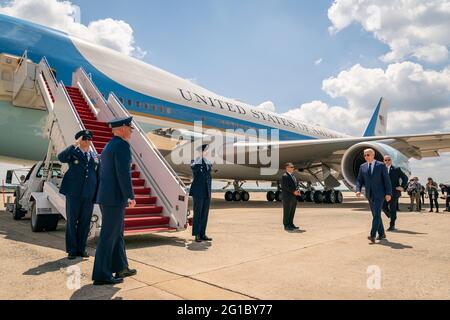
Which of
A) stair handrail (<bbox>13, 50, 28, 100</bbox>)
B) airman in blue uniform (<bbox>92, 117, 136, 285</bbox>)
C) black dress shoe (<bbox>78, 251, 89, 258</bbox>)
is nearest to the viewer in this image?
airman in blue uniform (<bbox>92, 117, 136, 285</bbox>)

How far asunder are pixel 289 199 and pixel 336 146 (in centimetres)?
605

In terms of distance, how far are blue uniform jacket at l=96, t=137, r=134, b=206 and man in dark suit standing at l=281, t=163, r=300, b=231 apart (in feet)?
12.5

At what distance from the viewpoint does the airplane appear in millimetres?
8062

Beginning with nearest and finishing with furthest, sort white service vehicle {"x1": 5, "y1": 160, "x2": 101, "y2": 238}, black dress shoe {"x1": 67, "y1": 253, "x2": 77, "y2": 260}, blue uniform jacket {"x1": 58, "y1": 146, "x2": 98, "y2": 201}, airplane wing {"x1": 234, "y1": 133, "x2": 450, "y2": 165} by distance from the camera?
black dress shoe {"x1": 67, "y1": 253, "x2": 77, "y2": 260}, blue uniform jacket {"x1": 58, "y1": 146, "x2": 98, "y2": 201}, white service vehicle {"x1": 5, "y1": 160, "x2": 101, "y2": 238}, airplane wing {"x1": 234, "y1": 133, "x2": 450, "y2": 165}

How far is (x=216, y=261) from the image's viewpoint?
3.69 metres

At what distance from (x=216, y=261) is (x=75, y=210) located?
1.88m

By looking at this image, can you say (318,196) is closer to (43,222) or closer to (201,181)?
(201,181)

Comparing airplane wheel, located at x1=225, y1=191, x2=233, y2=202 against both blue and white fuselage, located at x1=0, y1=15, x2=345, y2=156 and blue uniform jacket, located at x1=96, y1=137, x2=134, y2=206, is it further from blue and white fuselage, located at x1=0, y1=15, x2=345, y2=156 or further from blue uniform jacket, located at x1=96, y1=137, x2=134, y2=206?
blue uniform jacket, located at x1=96, y1=137, x2=134, y2=206

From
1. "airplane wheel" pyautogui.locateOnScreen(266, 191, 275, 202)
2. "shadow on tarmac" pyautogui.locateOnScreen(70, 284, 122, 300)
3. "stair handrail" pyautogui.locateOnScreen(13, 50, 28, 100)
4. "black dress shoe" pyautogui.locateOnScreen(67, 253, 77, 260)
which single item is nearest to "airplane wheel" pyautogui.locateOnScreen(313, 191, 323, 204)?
"airplane wheel" pyautogui.locateOnScreen(266, 191, 275, 202)

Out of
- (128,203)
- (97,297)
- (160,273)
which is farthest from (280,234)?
(97,297)

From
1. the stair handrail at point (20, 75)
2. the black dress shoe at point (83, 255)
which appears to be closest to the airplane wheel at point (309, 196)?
the stair handrail at point (20, 75)

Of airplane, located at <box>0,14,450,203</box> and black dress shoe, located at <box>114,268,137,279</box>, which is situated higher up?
airplane, located at <box>0,14,450,203</box>

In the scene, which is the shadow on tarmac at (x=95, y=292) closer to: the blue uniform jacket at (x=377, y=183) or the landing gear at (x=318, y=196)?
the blue uniform jacket at (x=377, y=183)

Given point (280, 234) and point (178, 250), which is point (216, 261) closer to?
point (178, 250)
